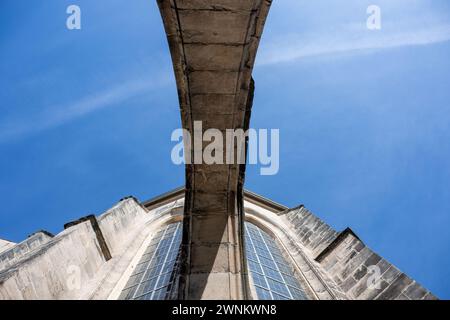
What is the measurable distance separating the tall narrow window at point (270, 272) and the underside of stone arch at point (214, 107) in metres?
2.96

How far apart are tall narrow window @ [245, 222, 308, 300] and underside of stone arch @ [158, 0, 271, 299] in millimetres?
2961

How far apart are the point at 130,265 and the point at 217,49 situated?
284 inches

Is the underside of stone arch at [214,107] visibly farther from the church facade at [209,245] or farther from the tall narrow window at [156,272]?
the tall narrow window at [156,272]

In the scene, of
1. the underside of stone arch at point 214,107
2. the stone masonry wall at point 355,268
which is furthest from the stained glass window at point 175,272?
the underside of stone arch at point 214,107

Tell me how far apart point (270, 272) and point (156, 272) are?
118 inches

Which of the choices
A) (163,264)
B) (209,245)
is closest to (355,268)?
(209,245)

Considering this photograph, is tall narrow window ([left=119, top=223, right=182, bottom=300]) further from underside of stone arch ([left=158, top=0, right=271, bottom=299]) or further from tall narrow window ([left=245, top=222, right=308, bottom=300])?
underside of stone arch ([left=158, top=0, right=271, bottom=299])

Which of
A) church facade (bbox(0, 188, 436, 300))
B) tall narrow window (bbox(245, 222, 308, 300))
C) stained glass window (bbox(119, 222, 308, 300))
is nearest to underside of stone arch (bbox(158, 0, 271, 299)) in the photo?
church facade (bbox(0, 188, 436, 300))

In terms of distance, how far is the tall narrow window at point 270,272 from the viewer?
23.9 ft

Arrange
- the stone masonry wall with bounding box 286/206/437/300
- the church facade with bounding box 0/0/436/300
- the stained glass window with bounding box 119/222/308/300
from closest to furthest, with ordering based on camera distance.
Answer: the church facade with bounding box 0/0/436/300
the stone masonry wall with bounding box 286/206/437/300
the stained glass window with bounding box 119/222/308/300

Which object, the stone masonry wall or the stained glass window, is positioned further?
the stained glass window

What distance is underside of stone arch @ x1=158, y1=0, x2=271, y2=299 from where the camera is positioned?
341cm

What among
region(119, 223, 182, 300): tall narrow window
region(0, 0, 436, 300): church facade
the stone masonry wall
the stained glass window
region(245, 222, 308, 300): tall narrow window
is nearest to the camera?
region(0, 0, 436, 300): church facade

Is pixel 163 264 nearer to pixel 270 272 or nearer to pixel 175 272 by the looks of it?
pixel 175 272
